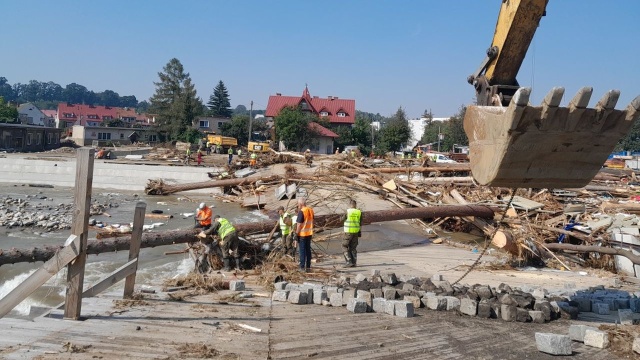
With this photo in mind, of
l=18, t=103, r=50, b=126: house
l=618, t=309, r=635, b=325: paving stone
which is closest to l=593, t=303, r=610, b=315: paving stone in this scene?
l=618, t=309, r=635, b=325: paving stone

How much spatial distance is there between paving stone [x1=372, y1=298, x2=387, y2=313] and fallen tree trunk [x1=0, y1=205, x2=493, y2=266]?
4.18 metres

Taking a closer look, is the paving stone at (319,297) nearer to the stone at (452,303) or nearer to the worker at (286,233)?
the stone at (452,303)

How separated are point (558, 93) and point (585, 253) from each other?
9050mm

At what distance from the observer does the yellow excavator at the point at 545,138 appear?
20.0 feet

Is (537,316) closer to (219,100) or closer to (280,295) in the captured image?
(280,295)

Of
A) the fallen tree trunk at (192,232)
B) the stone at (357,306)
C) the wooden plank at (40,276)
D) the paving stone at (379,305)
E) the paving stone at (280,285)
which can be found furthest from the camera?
the fallen tree trunk at (192,232)

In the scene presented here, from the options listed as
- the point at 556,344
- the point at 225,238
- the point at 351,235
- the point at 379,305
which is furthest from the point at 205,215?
the point at 556,344

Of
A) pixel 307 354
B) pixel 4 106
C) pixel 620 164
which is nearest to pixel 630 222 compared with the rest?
pixel 307 354

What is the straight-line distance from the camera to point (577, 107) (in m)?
6.11

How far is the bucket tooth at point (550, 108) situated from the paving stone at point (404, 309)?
9.69 ft

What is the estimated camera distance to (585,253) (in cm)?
1349

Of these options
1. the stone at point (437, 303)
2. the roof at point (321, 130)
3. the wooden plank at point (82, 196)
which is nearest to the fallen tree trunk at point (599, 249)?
the stone at point (437, 303)

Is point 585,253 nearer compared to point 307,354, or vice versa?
point 307,354

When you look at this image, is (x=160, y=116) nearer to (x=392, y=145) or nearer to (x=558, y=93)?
(x=392, y=145)
